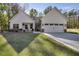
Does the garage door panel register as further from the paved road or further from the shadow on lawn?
the shadow on lawn

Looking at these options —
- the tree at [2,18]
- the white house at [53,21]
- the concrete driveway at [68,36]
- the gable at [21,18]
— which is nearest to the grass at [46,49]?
the concrete driveway at [68,36]

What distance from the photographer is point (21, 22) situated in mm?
4547

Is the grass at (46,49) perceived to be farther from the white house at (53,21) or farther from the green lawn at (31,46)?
the white house at (53,21)

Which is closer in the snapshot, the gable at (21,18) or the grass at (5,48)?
the grass at (5,48)

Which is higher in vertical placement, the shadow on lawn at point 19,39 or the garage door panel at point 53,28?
the garage door panel at point 53,28

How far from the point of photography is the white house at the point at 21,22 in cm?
453

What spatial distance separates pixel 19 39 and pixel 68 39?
891 millimetres

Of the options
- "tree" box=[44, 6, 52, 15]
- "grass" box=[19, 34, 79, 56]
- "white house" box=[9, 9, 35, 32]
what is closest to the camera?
"grass" box=[19, 34, 79, 56]

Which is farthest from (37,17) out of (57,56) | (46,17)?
(57,56)

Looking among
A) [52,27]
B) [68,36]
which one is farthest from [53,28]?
[68,36]

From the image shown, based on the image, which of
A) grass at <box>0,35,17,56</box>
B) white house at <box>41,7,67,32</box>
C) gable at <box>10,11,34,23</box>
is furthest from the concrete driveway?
grass at <box>0,35,17,56</box>

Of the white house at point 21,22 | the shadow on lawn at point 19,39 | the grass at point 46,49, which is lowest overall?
the grass at point 46,49

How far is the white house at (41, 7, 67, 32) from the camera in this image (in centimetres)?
449

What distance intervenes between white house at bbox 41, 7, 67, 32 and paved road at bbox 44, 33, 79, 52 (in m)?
0.15
